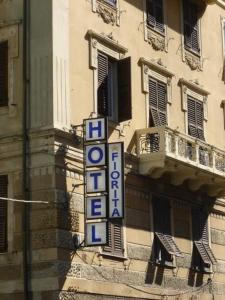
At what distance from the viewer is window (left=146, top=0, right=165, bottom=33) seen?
28.7 m

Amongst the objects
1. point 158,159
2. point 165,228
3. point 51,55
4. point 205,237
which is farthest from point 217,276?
point 51,55

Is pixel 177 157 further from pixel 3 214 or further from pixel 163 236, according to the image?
pixel 3 214

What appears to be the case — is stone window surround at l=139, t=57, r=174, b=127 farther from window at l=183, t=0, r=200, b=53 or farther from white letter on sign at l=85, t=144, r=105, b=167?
white letter on sign at l=85, t=144, r=105, b=167

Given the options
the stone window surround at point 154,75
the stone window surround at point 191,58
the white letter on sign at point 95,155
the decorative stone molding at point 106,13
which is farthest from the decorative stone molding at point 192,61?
the white letter on sign at point 95,155

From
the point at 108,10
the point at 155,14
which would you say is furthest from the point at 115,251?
the point at 155,14

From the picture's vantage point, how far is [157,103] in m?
28.2

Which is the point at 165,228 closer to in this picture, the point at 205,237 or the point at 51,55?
the point at 205,237

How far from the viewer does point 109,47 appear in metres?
26.2

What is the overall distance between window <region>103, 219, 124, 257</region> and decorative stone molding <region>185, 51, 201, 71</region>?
7.94 metres

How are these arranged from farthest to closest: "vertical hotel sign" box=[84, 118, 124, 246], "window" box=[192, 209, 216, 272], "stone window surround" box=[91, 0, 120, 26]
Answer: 1. "window" box=[192, 209, 216, 272]
2. "stone window surround" box=[91, 0, 120, 26]
3. "vertical hotel sign" box=[84, 118, 124, 246]

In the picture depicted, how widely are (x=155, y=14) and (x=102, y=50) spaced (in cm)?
414

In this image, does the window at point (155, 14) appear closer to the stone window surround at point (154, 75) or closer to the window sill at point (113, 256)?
the stone window surround at point (154, 75)

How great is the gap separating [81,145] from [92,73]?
8.18ft

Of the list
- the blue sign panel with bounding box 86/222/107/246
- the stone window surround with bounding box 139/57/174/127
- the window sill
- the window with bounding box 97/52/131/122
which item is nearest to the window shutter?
the window with bounding box 97/52/131/122
